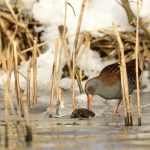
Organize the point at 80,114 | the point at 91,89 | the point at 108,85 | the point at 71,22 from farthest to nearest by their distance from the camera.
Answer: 1. the point at 71,22
2. the point at 108,85
3. the point at 91,89
4. the point at 80,114

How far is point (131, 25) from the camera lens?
9.69 meters

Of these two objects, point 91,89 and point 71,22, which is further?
point 71,22

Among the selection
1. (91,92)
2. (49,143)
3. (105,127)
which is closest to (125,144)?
(49,143)

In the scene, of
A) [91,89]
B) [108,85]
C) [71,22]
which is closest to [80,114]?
[91,89]

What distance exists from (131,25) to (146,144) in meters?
4.61

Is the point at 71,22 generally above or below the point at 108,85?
above

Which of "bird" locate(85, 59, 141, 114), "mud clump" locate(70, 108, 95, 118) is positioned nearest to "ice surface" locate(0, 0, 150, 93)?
"bird" locate(85, 59, 141, 114)

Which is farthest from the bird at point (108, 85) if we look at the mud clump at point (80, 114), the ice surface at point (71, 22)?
the ice surface at point (71, 22)

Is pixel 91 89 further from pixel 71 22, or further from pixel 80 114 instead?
pixel 71 22

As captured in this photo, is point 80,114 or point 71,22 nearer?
point 80,114

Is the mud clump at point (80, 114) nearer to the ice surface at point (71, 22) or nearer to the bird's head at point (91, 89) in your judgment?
the bird's head at point (91, 89)

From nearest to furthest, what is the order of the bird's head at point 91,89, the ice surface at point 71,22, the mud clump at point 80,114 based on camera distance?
the mud clump at point 80,114, the bird's head at point 91,89, the ice surface at point 71,22

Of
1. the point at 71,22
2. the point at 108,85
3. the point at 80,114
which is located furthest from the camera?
the point at 71,22

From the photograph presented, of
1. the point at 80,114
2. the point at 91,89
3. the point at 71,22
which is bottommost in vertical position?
the point at 80,114
